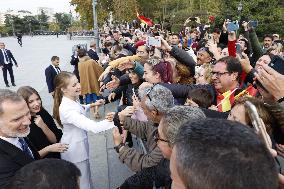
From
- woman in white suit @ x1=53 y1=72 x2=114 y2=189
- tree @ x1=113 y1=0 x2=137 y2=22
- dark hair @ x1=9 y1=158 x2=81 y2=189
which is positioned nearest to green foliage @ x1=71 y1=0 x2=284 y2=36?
tree @ x1=113 y1=0 x2=137 y2=22

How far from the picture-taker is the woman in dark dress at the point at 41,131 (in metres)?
3.23

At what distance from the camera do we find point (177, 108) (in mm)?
2146

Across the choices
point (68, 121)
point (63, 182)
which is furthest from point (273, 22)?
point (63, 182)

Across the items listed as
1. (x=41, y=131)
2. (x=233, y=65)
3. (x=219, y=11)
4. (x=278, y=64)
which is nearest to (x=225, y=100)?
(x=233, y=65)

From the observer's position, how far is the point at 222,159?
3.43 ft

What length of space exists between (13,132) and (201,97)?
6.32ft

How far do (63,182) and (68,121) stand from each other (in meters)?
1.91

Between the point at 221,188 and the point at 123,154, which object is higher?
the point at 221,188

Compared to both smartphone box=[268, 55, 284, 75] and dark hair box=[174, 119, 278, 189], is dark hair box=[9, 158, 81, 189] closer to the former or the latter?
dark hair box=[174, 119, 278, 189]

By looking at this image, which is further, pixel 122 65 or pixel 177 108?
pixel 122 65

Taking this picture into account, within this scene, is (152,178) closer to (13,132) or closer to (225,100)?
(13,132)

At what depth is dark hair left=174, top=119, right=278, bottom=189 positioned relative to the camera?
1020 mm

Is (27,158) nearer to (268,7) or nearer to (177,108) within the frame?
(177,108)

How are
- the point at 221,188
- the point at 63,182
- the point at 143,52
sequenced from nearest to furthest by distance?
the point at 221,188
the point at 63,182
the point at 143,52
